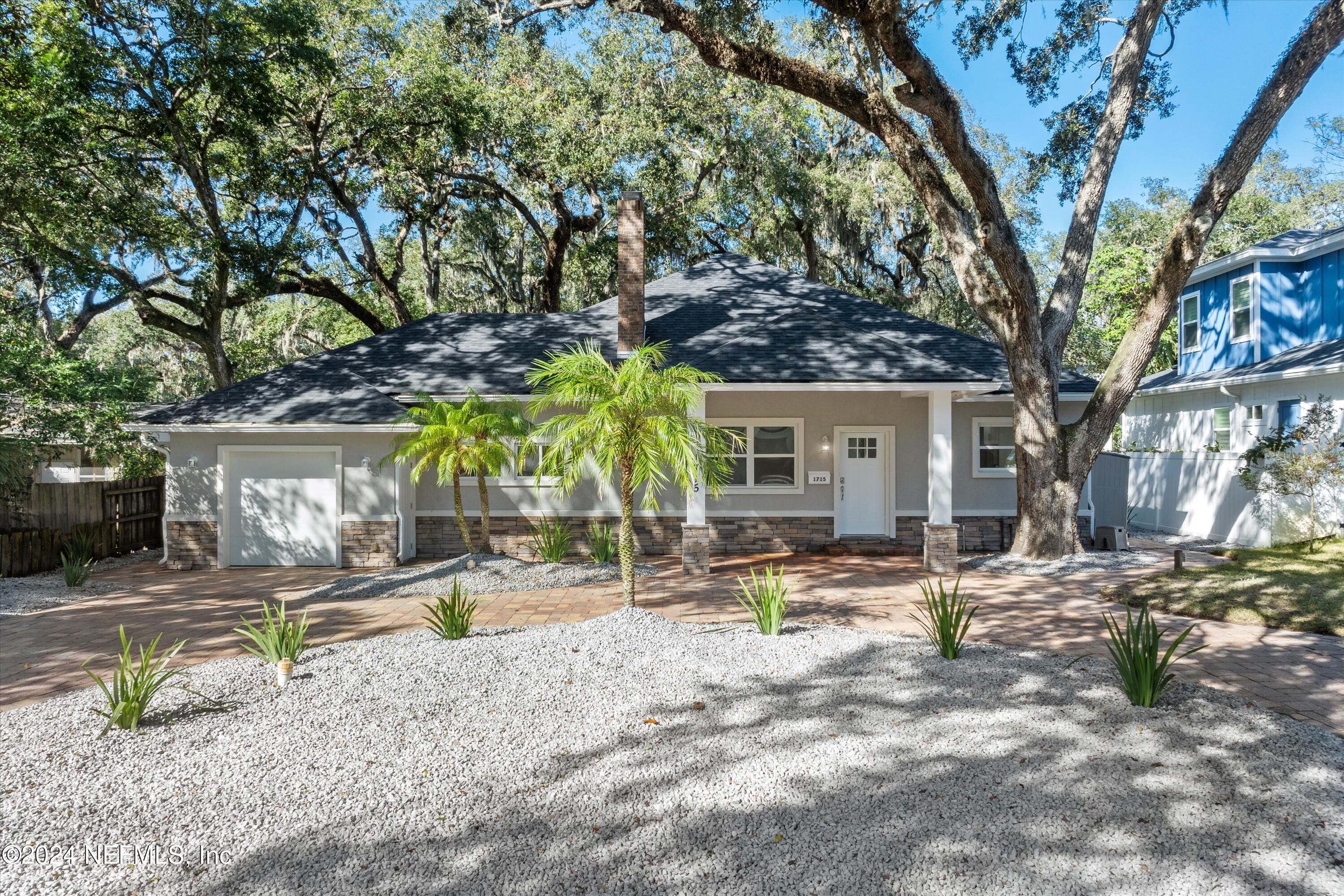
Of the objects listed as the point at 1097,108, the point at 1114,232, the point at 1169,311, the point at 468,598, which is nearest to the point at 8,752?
the point at 468,598

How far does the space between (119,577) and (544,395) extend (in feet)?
25.5

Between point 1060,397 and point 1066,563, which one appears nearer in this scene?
point 1066,563

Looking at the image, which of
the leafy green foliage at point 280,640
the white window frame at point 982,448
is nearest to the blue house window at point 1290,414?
the white window frame at point 982,448

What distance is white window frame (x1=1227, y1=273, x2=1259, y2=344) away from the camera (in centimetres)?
1411

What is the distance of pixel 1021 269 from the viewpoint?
10.1 metres

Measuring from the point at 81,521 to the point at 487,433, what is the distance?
7.18 metres

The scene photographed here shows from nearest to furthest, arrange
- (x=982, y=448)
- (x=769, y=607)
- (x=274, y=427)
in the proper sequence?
(x=769, y=607)
(x=274, y=427)
(x=982, y=448)

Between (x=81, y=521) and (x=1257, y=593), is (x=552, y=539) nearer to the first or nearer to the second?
(x=81, y=521)

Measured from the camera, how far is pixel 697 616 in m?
7.29

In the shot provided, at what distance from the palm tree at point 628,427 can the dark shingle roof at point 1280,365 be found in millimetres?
11463

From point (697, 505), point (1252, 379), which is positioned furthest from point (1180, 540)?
point (697, 505)

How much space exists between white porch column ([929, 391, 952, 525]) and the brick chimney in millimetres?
4645

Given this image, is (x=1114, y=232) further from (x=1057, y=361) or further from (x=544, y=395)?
(x=544, y=395)

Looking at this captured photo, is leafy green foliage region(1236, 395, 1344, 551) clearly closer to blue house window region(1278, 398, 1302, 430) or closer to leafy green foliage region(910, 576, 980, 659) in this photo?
blue house window region(1278, 398, 1302, 430)
